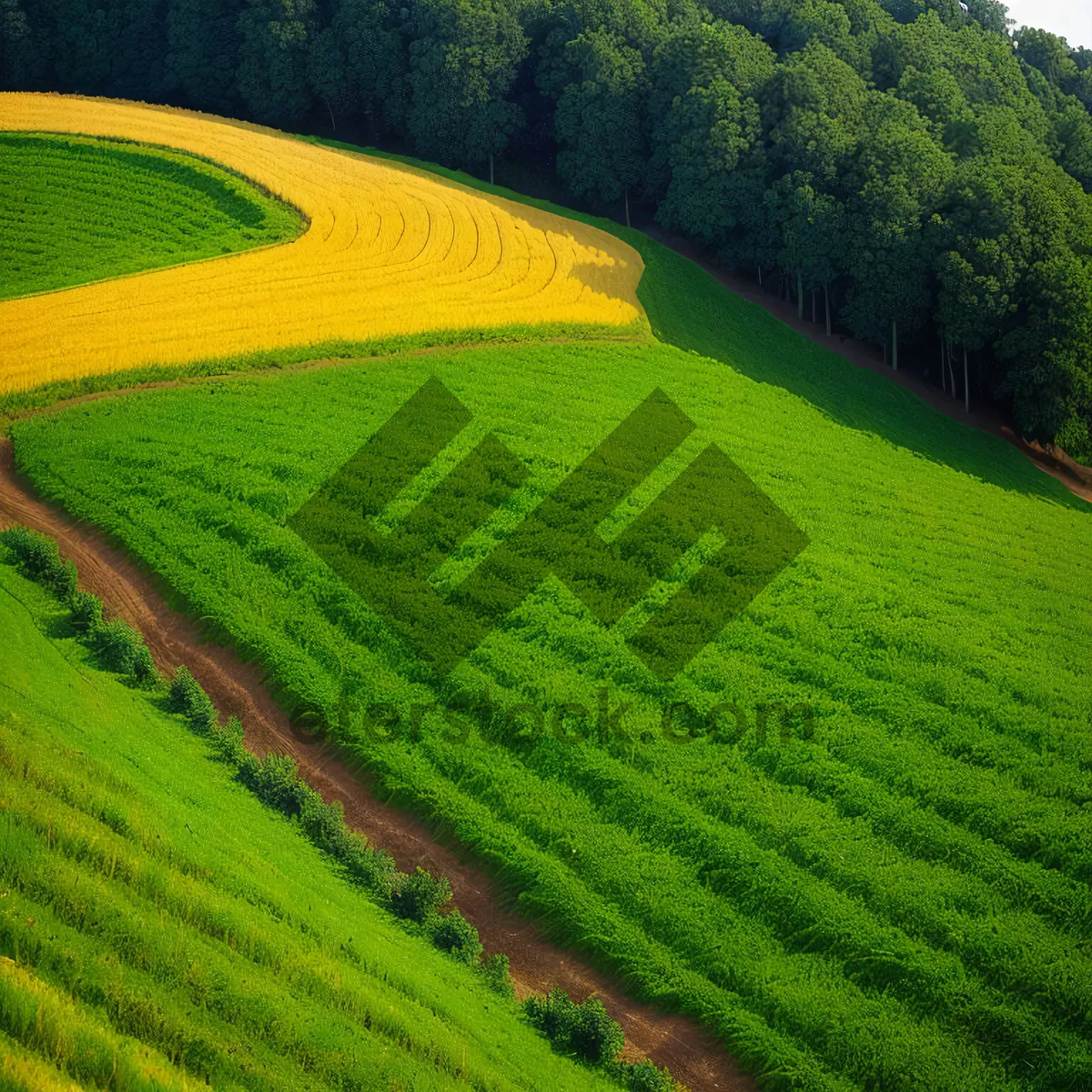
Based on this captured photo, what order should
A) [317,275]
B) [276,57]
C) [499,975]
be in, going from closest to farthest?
1. [499,975]
2. [317,275]
3. [276,57]

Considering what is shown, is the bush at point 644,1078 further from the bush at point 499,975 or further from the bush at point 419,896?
the bush at point 419,896

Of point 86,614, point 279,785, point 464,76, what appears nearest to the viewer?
point 279,785

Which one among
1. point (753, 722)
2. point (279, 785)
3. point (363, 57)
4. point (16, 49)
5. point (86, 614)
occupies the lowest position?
point (86, 614)

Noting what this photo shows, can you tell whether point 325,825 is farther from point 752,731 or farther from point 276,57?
point 276,57

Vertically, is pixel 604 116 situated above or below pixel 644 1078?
above

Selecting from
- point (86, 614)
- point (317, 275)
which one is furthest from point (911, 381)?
point (86, 614)

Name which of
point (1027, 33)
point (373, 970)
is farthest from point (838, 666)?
point (1027, 33)
